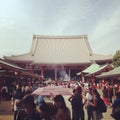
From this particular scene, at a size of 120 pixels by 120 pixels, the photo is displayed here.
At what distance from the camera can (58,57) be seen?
5588 cm

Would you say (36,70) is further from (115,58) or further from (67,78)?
(115,58)

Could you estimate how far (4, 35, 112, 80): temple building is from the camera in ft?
167

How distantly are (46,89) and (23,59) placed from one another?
135 ft

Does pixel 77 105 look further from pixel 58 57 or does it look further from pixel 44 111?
pixel 58 57

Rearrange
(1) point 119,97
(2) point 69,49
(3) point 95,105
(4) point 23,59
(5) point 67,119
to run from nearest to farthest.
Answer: (5) point 67,119 → (1) point 119,97 → (3) point 95,105 → (4) point 23,59 → (2) point 69,49

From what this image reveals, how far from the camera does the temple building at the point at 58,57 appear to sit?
5100cm

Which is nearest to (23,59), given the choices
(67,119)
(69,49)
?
(69,49)

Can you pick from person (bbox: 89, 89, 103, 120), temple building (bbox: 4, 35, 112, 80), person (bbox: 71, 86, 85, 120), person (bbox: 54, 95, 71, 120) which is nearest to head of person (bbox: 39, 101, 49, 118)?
person (bbox: 54, 95, 71, 120)

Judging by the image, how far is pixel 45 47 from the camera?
198 feet

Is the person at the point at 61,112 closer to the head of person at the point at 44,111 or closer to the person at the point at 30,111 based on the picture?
the head of person at the point at 44,111

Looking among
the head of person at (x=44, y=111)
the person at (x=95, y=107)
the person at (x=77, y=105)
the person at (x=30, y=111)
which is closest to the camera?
the person at (x=30, y=111)

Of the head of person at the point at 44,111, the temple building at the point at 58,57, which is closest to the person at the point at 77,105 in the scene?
the head of person at the point at 44,111

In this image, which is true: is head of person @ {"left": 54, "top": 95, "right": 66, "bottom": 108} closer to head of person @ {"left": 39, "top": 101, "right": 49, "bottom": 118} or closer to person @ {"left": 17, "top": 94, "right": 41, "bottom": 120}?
head of person @ {"left": 39, "top": 101, "right": 49, "bottom": 118}

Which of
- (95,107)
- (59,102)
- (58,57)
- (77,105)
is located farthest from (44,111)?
(58,57)
